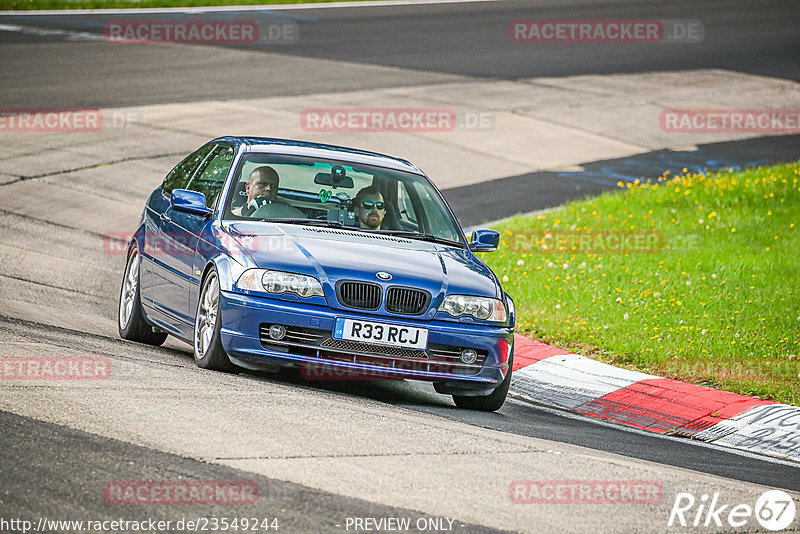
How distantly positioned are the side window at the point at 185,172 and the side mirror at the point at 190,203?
1002mm

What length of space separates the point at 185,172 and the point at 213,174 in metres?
0.68

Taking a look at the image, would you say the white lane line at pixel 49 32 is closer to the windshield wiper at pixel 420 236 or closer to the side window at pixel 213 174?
the side window at pixel 213 174

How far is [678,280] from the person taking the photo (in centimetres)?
1225

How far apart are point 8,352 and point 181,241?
1.74 meters

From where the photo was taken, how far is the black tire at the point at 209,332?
7484 mm

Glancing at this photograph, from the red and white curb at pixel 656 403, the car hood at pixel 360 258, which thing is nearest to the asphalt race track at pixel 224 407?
the red and white curb at pixel 656 403

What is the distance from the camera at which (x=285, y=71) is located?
25.1m

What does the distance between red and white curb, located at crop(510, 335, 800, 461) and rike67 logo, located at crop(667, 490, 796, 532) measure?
2253 mm

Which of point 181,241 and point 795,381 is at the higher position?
point 181,241

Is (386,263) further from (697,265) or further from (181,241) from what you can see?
(697,265)

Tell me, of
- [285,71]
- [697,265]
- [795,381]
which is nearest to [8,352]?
[795,381]

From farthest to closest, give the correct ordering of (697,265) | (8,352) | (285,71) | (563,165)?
(285,71) → (563,165) → (697,265) → (8,352)

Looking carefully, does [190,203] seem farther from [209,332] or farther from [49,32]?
[49,32]

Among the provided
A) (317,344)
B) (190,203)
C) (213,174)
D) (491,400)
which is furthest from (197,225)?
(491,400)
